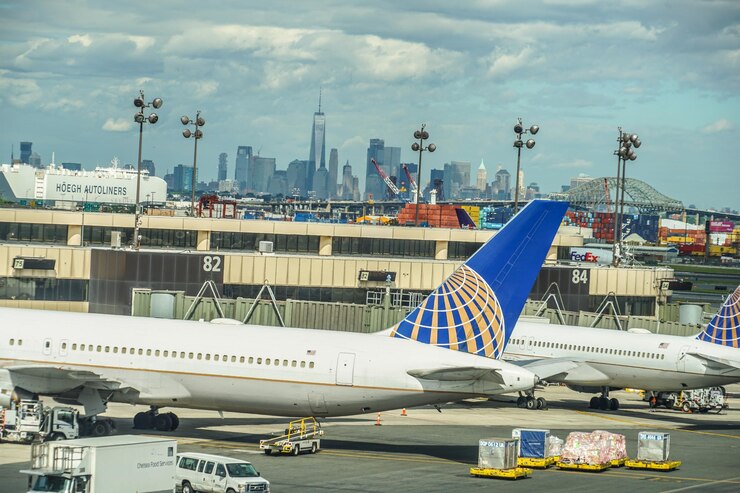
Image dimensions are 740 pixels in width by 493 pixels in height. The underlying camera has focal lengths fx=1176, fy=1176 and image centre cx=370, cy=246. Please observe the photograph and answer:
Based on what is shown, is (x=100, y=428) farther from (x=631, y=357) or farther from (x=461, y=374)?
(x=631, y=357)

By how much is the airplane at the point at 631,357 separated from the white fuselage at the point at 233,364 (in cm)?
2001

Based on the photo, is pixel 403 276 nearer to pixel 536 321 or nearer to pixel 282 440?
pixel 536 321

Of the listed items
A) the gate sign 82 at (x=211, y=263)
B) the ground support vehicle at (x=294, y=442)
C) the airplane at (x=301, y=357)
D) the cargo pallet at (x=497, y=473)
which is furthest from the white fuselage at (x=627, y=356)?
the gate sign 82 at (x=211, y=263)

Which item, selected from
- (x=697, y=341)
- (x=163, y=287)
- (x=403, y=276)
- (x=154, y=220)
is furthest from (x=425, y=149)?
(x=697, y=341)

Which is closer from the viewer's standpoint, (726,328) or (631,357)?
(631,357)

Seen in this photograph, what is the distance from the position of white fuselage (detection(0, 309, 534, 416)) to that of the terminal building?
118 ft

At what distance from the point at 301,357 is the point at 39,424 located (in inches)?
405

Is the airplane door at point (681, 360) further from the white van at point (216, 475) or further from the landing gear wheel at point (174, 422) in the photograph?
the white van at point (216, 475)

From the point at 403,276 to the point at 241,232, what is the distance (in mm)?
21920

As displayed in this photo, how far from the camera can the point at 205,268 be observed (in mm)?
85750

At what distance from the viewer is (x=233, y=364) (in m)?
45.2

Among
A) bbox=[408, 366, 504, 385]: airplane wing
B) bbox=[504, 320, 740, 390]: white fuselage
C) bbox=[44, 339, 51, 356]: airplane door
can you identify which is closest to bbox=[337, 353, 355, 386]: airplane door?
bbox=[408, 366, 504, 385]: airplane wing

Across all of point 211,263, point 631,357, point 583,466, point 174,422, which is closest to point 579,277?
point 211,263

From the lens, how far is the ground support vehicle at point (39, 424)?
44.0 m
